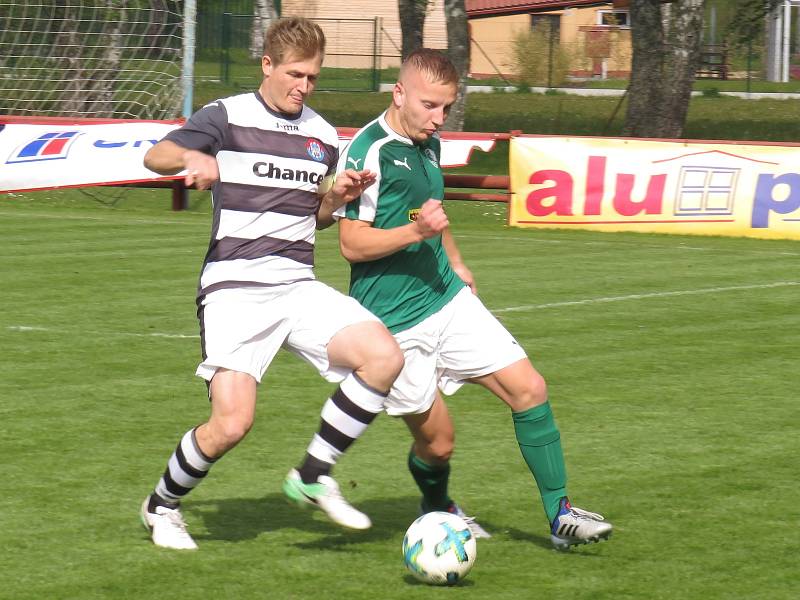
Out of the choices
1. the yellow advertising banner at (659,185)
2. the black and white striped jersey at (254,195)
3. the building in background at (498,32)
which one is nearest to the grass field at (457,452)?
the black and white striped jersey at (254,195)

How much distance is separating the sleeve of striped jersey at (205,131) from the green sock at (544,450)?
151cm

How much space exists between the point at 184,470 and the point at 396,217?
3.96ft

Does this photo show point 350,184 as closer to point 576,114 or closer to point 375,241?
point 375,241

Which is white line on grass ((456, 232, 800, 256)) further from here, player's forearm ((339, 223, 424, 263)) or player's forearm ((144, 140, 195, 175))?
player's forearm ((144, 140, 195, 175))

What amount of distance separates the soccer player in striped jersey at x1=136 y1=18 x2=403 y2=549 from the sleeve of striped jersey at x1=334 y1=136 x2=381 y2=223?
72 millimetres

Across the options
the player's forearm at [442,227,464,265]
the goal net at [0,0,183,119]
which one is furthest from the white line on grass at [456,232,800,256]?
the player's forearm at [442,227,464,265]

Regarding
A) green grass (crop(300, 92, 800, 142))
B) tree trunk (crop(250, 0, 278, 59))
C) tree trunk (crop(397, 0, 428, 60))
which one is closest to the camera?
tree trunk (crop(397, 0, 428, 60))

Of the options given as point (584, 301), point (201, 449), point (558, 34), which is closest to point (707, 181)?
point (584, 301)

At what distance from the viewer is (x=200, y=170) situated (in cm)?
492

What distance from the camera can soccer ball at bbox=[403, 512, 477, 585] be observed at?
195 inches

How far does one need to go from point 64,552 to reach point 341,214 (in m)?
1.60

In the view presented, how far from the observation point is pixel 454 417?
7852 mm

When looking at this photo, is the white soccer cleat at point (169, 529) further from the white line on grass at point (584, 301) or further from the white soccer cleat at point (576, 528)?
the white line on grass at point (584, 301)

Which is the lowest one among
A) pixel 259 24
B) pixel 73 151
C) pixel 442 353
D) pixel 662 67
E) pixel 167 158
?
pixel 442 353
